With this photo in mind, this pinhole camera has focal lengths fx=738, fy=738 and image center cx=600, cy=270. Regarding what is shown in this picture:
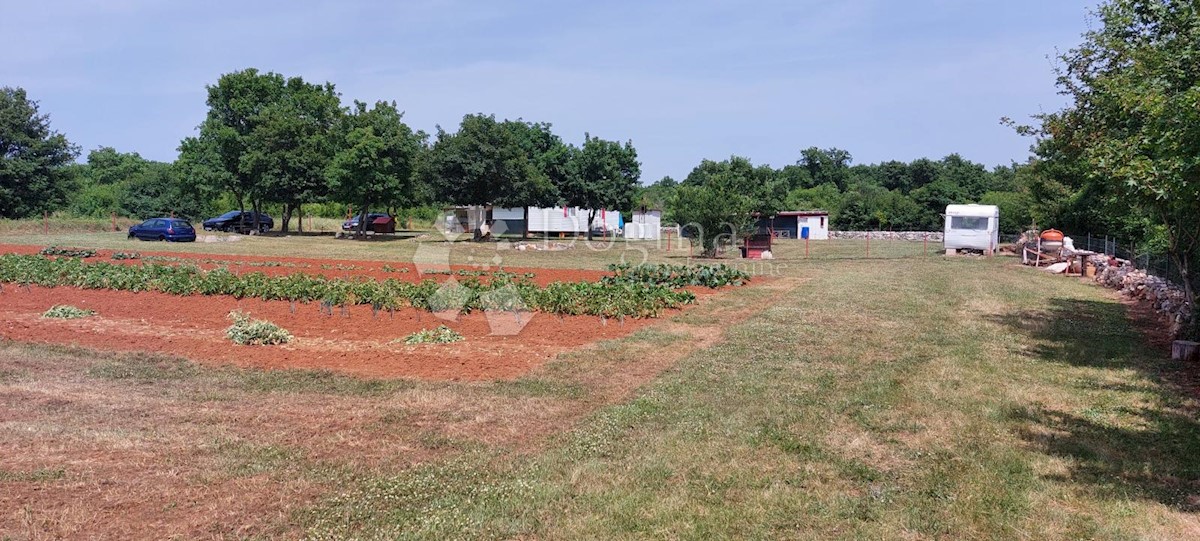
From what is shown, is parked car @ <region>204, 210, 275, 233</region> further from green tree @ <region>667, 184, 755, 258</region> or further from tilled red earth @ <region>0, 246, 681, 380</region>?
tilled red earth @ <region>0, 246, 681, 380</region>

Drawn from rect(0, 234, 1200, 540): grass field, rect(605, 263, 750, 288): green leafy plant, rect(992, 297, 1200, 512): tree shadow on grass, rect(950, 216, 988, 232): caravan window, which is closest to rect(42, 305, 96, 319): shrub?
rect(0, 234, 1200, 540): grass field

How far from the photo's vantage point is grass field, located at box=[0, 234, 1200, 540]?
14.8 feet

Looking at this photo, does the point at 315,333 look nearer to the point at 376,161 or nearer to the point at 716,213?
the point at 716,213

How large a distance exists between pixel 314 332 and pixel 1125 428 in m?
10.4

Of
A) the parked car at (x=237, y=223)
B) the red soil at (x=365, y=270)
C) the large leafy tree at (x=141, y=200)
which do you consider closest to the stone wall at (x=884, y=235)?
the parked car at (x=237, y=223)

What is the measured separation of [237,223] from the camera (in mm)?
52438

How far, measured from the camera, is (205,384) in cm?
804

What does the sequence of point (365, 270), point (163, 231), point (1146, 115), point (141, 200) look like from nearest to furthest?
point (1146, 115), point (365, 270), point (163, 231), point (141, 200)

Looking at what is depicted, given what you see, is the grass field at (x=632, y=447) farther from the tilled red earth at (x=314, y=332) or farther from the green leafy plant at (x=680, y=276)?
the green leafy plant at (x=680, y=276)

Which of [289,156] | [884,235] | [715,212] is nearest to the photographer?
[715,212]

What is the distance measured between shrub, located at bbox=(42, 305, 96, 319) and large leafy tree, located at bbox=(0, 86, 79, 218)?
48.4 metres

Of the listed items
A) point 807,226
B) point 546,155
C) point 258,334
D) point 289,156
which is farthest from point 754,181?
point 258,334

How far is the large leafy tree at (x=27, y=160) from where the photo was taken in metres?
50.7

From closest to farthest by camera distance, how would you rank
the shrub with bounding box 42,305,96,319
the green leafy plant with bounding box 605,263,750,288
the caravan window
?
1. the shrub with bounding box 42,305,96,319
2. the green leafy plant with bounding box 605,263,750,288
3. the caravan window
